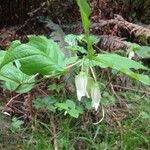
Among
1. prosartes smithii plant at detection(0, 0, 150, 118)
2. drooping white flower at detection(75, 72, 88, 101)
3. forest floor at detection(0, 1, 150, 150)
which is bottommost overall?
forest floor at detection(0, 1, 150, 150)

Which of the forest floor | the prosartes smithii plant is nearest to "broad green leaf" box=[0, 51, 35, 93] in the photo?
the prosartes smithii plant

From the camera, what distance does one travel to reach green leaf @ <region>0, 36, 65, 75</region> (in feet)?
2.32

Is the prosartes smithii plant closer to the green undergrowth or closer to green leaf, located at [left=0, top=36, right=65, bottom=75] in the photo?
green leaf, located at [left=0, top=36, right=65, bottom=75]

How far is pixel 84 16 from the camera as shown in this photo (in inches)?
24.0

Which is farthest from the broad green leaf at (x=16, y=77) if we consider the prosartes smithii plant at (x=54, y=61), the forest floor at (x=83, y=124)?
the forest floor at (x=83, y=124)

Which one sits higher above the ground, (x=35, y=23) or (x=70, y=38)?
(x=70, y=38)

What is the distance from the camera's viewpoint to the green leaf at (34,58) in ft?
2.32

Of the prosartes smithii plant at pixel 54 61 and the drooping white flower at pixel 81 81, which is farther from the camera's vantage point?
the drooping white flower at pixel 81 81

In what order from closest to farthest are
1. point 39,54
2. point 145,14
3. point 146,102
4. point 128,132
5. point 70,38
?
point 39,54 < point 70,38 < point 128,132 < point 146,102 < point 145,14

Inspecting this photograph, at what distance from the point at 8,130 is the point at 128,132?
0.52m

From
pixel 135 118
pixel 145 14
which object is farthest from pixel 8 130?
pixel 145 14

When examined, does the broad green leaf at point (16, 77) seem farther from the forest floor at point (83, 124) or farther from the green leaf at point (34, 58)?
the forest floor at point (83, 124)

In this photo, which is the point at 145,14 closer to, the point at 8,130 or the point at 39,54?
the point at 8,130

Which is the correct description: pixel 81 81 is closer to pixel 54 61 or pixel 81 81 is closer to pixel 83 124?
pixel 54 61
